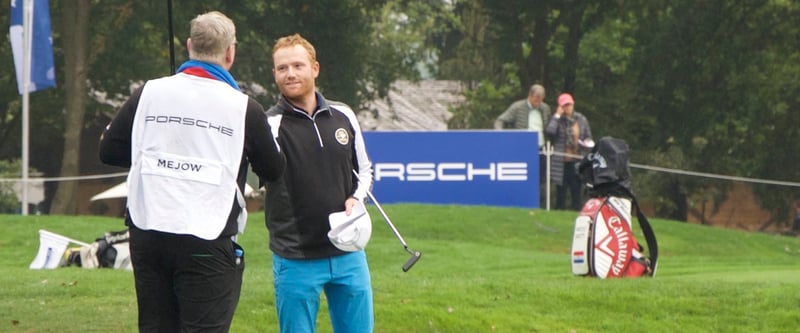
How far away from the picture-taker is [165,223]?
5.92 metres

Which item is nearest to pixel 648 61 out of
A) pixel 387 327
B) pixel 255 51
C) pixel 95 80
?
pixel 255 51

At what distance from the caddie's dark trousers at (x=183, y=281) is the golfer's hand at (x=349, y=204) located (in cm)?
85

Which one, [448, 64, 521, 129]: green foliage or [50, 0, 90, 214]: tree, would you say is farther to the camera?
[448, 64, 521, 129]: green foliage

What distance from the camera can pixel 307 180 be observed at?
684 cm

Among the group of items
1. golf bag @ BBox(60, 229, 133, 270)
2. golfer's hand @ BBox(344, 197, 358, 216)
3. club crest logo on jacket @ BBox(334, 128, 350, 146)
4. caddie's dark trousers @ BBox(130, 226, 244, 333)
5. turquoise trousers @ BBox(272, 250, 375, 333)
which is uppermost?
club crest logo on jacket @ BBox(334, 128, 350, 146)

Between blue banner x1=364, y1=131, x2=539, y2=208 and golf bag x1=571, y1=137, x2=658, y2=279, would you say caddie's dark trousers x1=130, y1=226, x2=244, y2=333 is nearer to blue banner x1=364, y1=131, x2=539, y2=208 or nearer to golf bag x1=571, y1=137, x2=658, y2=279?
golf bag x1=571, y1=137, x2=658, y2=279

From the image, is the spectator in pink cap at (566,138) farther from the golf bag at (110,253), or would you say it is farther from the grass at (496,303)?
the golf bag at (110,253)

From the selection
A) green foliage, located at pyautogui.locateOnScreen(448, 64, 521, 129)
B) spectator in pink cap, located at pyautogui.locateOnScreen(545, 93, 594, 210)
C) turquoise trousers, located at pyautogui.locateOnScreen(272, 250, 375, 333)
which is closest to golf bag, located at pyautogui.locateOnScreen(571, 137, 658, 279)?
turquoise trousers, located at pyautogui.locateOnScreen(272, 250, 375, 333)

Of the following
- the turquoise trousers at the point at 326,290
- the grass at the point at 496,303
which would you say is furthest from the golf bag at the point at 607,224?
the turquoise trousers at the point at 326,290

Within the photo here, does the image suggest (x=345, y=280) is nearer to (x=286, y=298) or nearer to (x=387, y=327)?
(x=286, y=298)

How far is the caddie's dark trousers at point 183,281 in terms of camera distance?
5949 mm

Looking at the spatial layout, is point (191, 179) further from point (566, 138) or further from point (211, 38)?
point (566, 138)

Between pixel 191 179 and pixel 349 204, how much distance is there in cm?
109

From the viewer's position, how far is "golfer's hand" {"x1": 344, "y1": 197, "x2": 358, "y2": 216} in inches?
270
